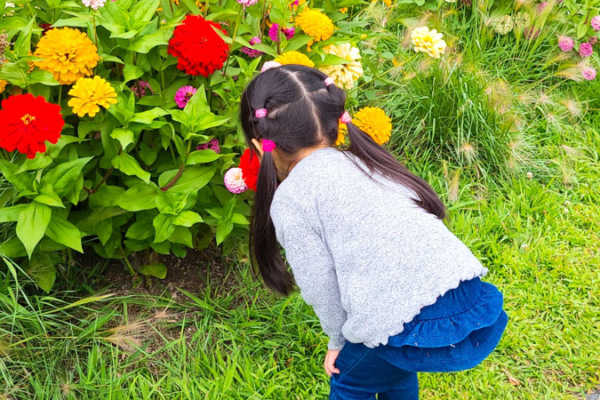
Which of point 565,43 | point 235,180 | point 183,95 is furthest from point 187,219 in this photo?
point 565,43

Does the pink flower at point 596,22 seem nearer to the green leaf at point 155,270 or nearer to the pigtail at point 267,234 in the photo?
the pigtail at point 267,234

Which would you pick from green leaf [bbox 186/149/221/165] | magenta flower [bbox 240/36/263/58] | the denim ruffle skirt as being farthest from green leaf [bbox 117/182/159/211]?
the denim ruffle skirt

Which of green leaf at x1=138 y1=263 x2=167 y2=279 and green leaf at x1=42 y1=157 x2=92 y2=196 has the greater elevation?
green leaf at x1=42 y1=157 x2=92 y2=196

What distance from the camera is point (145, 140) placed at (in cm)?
238

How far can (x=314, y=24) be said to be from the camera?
2365mm

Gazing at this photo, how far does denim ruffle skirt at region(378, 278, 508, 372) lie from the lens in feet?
5.55

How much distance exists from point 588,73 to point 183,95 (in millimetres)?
2950

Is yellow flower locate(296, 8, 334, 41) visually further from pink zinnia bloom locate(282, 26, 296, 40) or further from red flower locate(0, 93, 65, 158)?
red flower locate(0, 93, 65, 158)

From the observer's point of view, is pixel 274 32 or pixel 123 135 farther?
pixel 274 32

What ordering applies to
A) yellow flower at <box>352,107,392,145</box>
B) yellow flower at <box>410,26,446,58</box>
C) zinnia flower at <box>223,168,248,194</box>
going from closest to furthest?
zinnia flower at <box>223,168,248,194</box>
yellow flower at <box>352,107,392,145</box>
yellow flower at <box>410,26,446,58</box>

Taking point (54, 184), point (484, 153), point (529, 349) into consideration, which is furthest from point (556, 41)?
point (54, 184)

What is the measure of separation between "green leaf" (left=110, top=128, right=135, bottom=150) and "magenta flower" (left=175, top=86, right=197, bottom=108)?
238mm

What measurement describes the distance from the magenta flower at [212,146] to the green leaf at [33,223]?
2.01 ft

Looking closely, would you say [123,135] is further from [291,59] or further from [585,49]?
[585,49]
